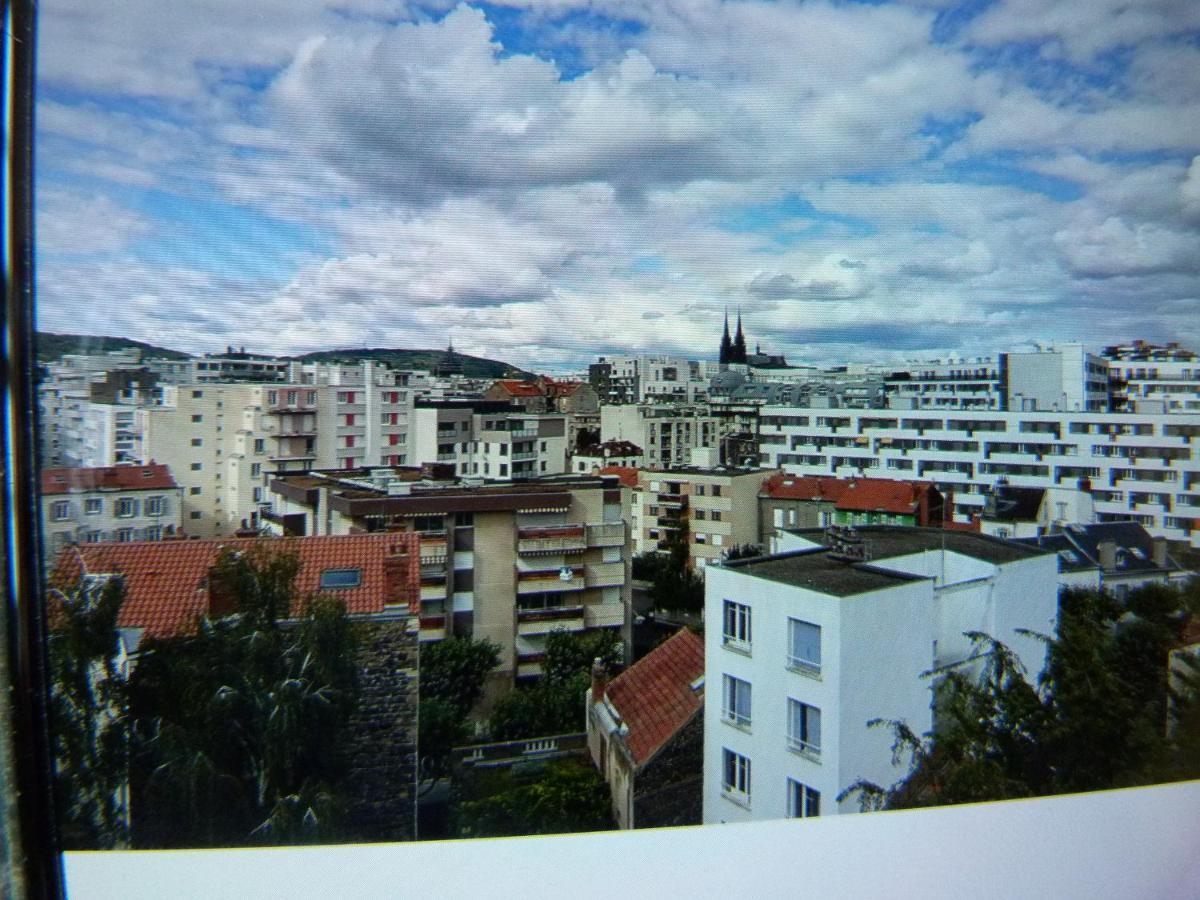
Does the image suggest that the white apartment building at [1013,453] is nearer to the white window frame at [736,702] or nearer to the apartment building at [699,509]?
the apartment building at [699,509]

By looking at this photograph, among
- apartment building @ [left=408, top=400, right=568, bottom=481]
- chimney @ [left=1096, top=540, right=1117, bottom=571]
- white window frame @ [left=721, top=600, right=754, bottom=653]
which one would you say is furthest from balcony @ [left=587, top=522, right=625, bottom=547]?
chimney @ [left=1096, top=540, right=1117, bottom=571]

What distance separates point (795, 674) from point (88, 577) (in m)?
1.25

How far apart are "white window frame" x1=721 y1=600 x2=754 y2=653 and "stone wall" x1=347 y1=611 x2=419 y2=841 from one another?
1.95ft

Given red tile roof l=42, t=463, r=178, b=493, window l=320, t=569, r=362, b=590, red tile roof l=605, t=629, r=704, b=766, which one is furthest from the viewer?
red tile roof l=605, t=629, r=704, b=766

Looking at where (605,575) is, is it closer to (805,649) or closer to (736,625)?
(736,625)

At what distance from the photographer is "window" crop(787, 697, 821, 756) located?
148cm

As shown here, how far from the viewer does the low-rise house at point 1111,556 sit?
1.75 metres

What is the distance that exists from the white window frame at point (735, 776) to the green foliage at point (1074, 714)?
0.33m

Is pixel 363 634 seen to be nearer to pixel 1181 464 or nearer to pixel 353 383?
pixel 353 383

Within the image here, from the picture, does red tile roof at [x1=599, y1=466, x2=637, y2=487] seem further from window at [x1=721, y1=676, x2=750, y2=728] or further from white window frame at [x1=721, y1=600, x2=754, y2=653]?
window at [x1=721, y1=676, x2=750, y2=728]

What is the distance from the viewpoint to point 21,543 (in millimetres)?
1159

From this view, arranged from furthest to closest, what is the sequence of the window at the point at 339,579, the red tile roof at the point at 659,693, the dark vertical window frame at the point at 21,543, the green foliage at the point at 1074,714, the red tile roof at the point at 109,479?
the green foliage at the point at 1074,714
the red tile roof at the point at 659,693
the window at the point at 339,579
the red tile roof at the point at 109,479
the dark vertical window frame at the point at 21,543

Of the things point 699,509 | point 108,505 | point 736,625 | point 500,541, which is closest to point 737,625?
point 736,625

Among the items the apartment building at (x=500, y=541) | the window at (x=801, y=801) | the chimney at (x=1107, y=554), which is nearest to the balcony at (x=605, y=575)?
the apartment building at (x=500, y=541)
